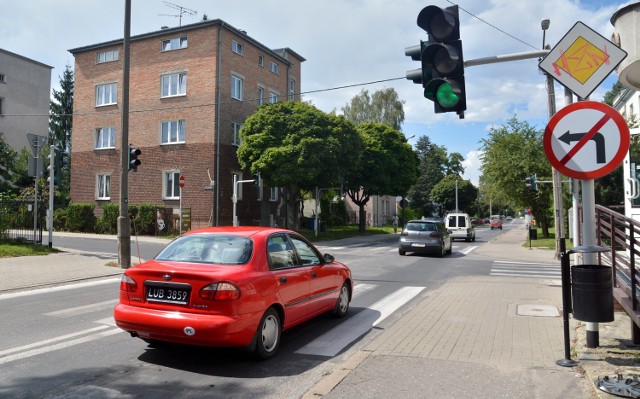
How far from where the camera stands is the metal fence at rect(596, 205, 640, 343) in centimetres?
494

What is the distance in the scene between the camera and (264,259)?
5.63 metres

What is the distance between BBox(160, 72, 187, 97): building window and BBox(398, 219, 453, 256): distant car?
19.1 m

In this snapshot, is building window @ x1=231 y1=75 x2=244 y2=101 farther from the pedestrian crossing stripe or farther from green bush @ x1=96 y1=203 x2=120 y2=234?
the pedestrian crossing stripe

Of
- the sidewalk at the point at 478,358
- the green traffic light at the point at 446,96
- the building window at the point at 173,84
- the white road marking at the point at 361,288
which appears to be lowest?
the white road marking at the point at 361,288

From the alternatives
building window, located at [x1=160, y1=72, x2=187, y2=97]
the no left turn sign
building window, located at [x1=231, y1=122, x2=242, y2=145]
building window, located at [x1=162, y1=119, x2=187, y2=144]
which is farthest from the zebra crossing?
building window, located at [x1=160, y1=72, x2=187, y2=97]

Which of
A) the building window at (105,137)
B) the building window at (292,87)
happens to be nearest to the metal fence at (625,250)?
the building window at (105,137)

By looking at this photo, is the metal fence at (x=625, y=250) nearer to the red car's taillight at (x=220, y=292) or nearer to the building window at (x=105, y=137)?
the red car's taillight at (x=220, y=292)

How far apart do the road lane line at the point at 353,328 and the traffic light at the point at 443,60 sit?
316cm

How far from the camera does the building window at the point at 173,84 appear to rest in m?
32.4

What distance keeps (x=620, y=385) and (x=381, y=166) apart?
123ft

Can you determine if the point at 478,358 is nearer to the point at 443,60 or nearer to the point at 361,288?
the point at 443,60

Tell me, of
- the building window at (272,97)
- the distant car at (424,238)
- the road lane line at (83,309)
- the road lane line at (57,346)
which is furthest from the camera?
the building window at (272,97)

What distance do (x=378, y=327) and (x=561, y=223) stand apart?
41.6ft

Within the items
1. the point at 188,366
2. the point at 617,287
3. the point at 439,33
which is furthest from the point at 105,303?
the point at 617,287
